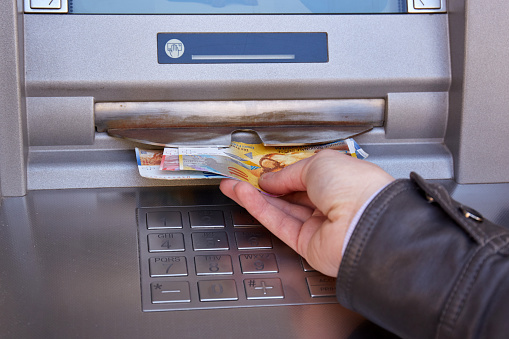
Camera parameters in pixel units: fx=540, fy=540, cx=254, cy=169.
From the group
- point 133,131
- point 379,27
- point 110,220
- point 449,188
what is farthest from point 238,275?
point 379,27

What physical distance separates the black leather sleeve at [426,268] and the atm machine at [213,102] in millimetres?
188

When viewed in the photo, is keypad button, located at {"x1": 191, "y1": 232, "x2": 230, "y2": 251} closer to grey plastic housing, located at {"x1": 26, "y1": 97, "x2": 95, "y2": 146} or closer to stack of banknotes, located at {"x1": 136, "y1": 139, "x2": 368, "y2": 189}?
stack of banknotes, located at {"x1": 136, "y1": 139, "x2": 368, "y2": 189}

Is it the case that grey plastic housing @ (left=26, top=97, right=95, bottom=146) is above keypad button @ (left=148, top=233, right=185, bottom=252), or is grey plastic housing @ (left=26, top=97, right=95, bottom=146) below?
above

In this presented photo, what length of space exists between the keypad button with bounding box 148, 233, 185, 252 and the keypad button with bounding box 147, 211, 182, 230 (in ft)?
0.09

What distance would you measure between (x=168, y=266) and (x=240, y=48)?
55cm

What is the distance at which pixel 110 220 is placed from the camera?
3.49 ft

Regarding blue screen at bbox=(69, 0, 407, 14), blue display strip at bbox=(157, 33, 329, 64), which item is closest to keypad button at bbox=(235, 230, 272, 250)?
blue display strip at bbox=(157, 33, 329, 64)

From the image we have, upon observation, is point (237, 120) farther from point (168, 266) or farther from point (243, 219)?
point (168, 266)

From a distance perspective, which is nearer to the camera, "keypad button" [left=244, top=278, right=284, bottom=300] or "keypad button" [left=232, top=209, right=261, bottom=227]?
"keypad button" [left=244, top=278, right=284, bottom=300]

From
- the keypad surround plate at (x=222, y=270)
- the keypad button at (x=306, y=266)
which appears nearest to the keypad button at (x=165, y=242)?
the keypad surround plate at (x=222, y=270)

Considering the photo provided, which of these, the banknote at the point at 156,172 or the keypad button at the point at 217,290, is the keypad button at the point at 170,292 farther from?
the banknote at the point at 156,172

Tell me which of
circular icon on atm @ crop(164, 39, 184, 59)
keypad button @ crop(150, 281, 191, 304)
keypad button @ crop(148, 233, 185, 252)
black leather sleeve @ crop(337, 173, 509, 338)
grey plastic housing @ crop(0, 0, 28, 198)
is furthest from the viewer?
circular icon on atm @ crop(164, 39, 184, 59)

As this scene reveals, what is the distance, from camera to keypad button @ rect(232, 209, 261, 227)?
42.1 inches

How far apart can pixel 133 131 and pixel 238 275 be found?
47cm
